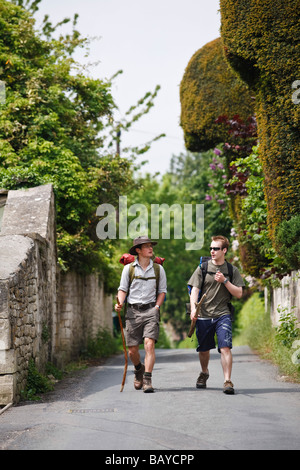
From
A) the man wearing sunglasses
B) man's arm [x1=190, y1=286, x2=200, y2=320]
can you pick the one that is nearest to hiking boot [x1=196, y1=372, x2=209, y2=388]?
the man wearing sunglasses

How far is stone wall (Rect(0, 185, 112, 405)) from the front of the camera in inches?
325

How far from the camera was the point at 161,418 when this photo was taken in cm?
659

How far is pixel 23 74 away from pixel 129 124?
447cm

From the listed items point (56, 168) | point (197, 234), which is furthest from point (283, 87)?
point (197, 234)

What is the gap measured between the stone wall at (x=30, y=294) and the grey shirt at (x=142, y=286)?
135 cm

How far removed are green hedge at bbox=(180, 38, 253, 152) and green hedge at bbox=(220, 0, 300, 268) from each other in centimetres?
528

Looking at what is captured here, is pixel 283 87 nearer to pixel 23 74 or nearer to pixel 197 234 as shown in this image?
pixel 23 74

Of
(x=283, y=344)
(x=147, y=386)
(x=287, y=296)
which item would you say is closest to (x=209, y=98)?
(x=287, y=296)

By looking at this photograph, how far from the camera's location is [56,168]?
15586 millimetres

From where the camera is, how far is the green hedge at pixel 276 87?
40.6ft

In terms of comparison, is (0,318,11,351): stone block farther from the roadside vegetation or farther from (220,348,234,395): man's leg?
the roadside vegetation

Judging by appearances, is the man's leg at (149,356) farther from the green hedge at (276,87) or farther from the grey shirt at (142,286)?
the green hedge at (276,87)

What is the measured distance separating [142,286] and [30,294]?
6.41 feet

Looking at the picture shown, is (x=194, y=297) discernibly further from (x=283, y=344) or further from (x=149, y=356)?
(x=283, y=344)
